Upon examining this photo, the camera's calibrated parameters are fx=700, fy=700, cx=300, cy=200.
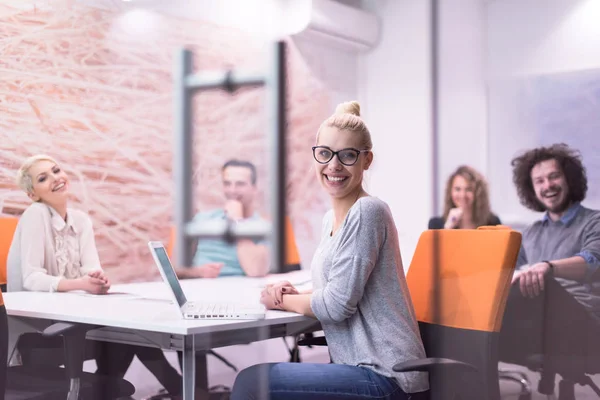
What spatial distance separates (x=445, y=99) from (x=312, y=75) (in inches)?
18.9

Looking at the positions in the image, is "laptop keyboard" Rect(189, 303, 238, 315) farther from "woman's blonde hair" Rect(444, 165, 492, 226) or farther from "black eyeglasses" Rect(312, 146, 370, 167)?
"woman's blonde hair" Rect(444, 165, 492, 226)

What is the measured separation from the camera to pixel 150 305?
Answer: 6.35ft

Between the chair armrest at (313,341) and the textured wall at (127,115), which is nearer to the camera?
the textured wall at (127,115)

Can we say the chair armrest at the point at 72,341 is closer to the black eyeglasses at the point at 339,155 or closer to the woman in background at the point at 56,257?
the woman in background at the point at 56,257

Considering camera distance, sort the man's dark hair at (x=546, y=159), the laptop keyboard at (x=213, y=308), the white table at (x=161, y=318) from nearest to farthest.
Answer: the white table at (x=161, y=318) < the laptop keyboard at (x=213, y=308) < the man's dark hair at (x=546, y=159)

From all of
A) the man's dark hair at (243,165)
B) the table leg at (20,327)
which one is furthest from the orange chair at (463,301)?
the table leg at (20,327)

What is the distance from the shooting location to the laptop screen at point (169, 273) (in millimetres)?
1638

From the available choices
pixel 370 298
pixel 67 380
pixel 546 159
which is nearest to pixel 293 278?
pixel 370 298

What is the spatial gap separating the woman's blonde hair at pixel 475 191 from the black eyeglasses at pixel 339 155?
426mm

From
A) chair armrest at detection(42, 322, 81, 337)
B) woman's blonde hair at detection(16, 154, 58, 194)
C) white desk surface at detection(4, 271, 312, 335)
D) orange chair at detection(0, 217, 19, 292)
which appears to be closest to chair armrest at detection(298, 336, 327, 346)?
white desk surface at detection(4, 271, 312, 335)

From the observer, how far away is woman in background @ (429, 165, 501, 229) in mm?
1997

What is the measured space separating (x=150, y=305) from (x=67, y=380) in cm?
31

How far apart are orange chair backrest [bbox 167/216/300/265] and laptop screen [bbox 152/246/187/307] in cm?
5

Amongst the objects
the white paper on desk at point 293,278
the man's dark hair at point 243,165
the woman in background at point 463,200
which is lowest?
the white paper on desk at point 293,278
